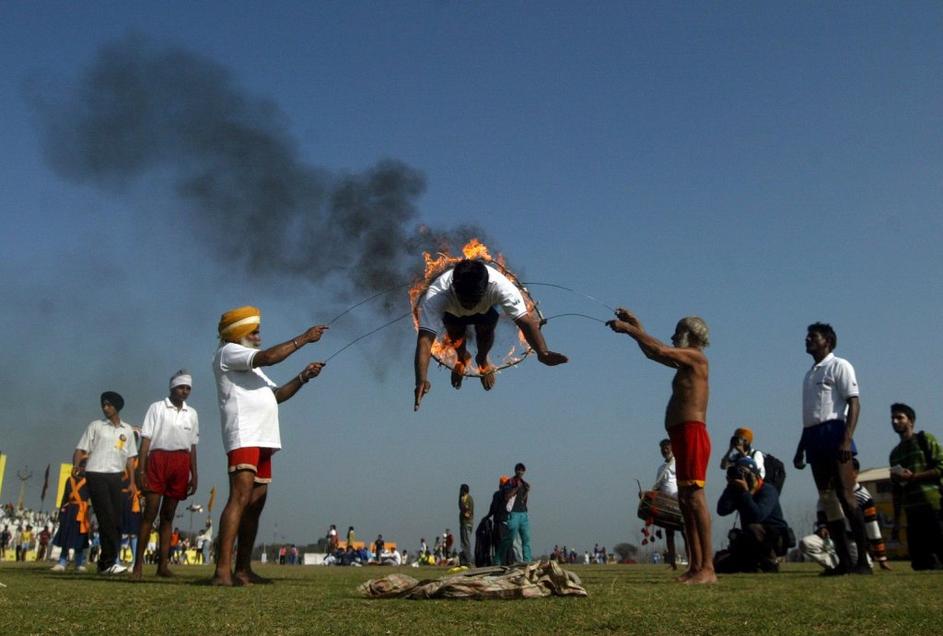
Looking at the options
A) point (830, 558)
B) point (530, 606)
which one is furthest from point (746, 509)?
point (530, 606)

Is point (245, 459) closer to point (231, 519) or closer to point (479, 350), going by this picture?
point (231, 519)

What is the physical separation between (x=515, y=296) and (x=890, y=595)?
5.09 meters

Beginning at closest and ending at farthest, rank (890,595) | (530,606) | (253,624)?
(253,624), (530,606), (890,595)

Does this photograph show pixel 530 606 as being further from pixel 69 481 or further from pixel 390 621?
pixel 69 481

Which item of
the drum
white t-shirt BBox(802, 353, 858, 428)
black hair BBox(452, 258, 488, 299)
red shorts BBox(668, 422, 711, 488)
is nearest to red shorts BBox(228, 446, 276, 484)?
black hair BBox(452, 258, 488, 299)

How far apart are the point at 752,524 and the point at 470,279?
19.0 feet

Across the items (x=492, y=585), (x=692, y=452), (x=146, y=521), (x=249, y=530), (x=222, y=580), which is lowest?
(x=492, y=585)

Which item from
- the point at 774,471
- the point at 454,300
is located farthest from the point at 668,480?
the point at 454,300

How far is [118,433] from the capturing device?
11.3 m

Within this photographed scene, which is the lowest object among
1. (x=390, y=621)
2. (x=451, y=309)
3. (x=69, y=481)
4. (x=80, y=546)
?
(x=390, y=621)

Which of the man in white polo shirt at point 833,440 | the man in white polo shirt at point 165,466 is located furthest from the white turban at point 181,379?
the man in white polo shirt at point 833,440

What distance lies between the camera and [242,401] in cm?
786

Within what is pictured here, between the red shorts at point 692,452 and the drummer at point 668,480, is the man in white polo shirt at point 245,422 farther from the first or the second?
the drummer at point 668,480

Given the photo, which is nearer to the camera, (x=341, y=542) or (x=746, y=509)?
(x=746, y=509)
